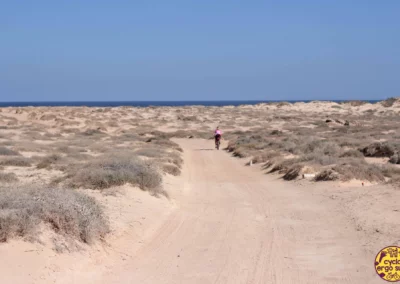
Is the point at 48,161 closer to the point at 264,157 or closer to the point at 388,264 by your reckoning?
the point at 264,157

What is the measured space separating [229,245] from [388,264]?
3.18m

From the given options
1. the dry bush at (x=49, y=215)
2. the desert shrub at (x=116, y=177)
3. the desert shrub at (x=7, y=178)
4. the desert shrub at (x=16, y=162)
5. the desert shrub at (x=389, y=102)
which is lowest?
the desert shrub at (x=16, y=162)

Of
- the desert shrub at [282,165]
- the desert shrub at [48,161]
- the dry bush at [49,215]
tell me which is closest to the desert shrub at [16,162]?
the desert shrub at [48,161]

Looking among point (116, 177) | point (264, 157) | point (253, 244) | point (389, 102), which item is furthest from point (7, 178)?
point (389, 102)

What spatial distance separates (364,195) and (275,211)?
3.03m

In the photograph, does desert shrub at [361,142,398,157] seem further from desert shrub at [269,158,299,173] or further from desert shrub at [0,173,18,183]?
desert shrub at [0,173,18,183]

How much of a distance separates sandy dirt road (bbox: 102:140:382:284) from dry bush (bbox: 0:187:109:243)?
0.99 meters

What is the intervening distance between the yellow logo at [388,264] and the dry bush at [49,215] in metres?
5.13

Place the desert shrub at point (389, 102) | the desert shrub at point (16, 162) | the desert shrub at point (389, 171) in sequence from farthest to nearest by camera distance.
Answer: the desert shrub at point (389, 102), the desert shrub at point (16, 162), the desert shrub at point (389, 171)

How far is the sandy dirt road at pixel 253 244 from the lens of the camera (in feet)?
29.5

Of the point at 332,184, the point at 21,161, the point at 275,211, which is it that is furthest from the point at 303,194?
the point at 21,161

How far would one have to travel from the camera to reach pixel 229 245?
10961mm

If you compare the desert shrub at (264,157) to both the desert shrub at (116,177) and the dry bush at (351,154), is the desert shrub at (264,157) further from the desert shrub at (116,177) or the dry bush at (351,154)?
the desert shrub at (116,177)

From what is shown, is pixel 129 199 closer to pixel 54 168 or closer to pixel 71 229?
pixel 71 229
